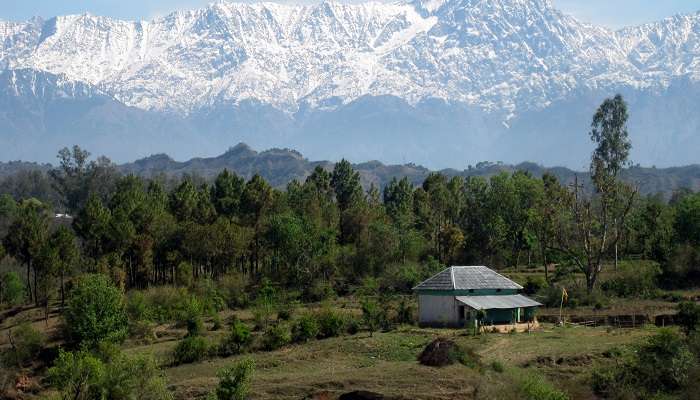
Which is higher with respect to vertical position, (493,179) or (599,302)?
(493,179)

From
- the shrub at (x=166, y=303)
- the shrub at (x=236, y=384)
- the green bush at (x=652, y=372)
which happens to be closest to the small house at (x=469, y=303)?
the green bush at (x=652, y=372)

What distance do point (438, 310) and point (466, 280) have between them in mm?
2741

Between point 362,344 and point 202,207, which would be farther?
point 202,207

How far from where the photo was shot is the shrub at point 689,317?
5008 centimetres

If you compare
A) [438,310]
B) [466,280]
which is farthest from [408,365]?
[466,280]

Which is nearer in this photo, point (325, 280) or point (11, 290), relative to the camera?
point (11, 290)

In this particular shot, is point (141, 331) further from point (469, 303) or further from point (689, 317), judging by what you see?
point (689, 317)

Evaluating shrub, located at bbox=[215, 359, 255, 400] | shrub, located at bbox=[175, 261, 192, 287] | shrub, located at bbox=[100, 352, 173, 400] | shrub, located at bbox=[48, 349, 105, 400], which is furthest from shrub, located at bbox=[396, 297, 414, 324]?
shrub, located at bbox=[48, 349, 105, 400]

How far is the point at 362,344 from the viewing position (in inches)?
2093

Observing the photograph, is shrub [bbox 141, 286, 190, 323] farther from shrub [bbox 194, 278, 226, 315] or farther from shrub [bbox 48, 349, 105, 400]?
shrub [bbox 48, 349, 105, 400]

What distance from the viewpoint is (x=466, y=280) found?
6256cm

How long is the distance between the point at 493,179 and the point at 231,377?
58801 mm

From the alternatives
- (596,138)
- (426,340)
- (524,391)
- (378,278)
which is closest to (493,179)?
(596,138)

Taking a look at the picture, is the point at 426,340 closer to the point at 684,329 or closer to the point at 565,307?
the point at 684,329
